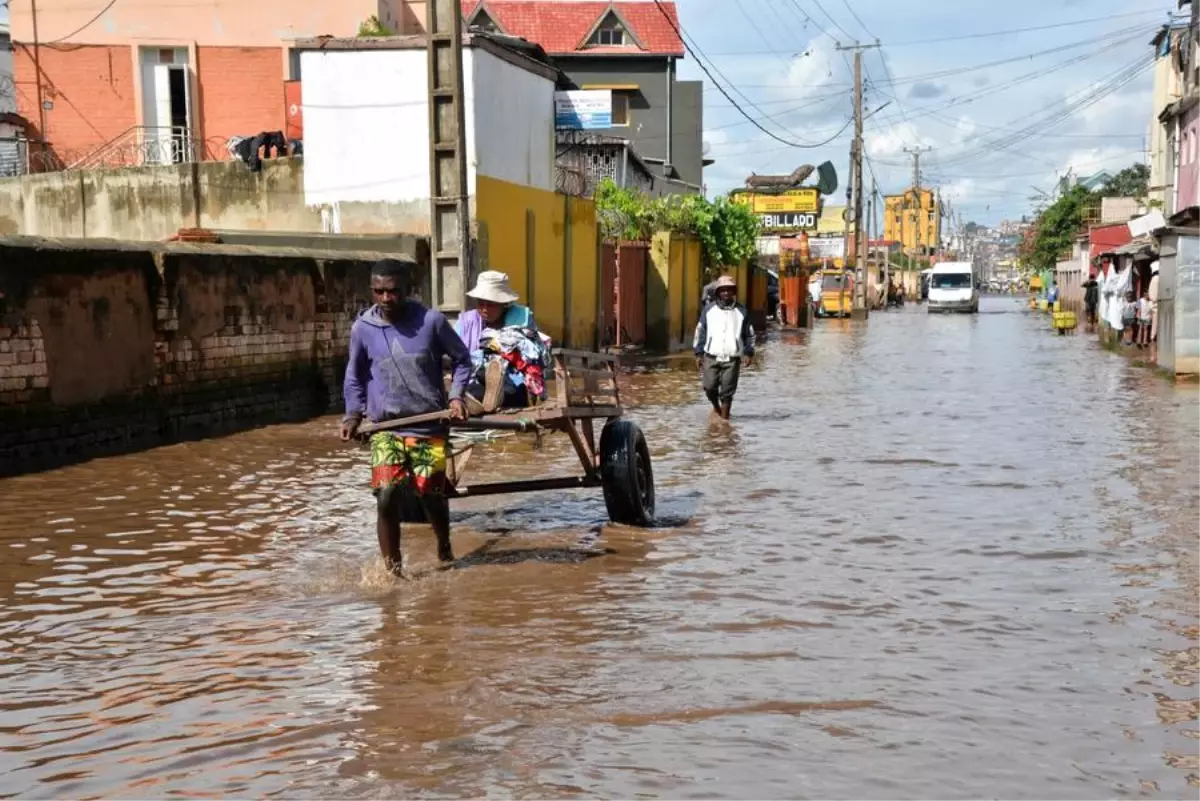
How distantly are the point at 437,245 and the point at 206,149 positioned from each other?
18.4 m

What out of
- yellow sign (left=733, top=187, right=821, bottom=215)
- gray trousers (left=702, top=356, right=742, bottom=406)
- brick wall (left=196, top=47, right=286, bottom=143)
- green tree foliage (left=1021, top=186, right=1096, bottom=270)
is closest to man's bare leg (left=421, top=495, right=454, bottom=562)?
gray trousers (left=702, top=356, right=742, bottom=406)

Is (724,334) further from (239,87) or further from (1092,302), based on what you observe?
(1092,302)

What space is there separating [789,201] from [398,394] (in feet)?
252

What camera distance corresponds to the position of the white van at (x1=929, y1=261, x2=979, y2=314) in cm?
6431

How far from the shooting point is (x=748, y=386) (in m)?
21.5

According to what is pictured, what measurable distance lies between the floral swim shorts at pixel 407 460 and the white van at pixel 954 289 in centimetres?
6005

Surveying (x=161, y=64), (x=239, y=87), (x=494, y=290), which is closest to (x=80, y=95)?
(x=161, y=64)

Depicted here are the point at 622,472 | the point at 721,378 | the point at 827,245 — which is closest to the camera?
the point at 622,472

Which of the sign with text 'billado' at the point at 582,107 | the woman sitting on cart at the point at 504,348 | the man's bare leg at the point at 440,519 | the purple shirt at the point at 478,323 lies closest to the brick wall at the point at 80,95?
the sign with text 'billado' at the point at 582,107

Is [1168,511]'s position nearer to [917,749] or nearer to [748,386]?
[917,749]

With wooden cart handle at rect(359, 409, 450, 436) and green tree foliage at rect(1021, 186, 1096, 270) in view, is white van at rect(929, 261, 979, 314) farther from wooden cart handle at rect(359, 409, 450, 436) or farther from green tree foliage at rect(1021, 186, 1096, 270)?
wooden cart handle at rect(359, 409, 450, 436)

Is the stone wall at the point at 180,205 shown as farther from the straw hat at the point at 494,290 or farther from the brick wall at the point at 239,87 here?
the straw hat at the point at 494,290

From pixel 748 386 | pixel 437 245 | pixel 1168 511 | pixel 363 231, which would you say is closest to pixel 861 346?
pixel 748 386

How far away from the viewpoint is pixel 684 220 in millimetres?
34688
